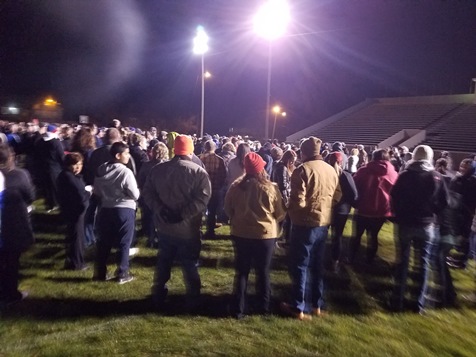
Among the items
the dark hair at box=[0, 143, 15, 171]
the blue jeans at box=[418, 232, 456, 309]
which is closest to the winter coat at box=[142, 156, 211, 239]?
the dark hair at box=[0, 143, 15, 171]

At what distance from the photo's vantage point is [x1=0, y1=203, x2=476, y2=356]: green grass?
3746mm

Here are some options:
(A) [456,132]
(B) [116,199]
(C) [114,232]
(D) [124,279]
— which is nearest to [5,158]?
(B) [116,199]

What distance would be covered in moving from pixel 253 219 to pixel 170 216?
0.92 m

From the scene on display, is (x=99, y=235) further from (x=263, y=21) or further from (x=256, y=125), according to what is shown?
(x=256, y=125)

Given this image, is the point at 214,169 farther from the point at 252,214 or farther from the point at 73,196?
the point at 252,214

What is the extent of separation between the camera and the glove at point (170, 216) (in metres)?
4.14

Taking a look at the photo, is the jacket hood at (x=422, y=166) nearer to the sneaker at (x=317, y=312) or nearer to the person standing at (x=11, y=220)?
the sneaker at (x=317, y=312)

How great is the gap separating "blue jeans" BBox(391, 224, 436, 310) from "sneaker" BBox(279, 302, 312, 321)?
50.8 inches

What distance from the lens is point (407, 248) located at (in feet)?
15.4

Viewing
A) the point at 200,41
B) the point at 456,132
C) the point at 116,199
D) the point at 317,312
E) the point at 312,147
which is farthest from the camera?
the point at 456,132

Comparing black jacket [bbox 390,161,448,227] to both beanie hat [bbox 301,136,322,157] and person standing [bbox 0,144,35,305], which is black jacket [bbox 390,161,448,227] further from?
person standing [bbox 0,144,35,305]

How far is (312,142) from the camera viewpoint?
4.33 meters

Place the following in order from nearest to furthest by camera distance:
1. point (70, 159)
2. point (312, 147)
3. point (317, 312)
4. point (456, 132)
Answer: point (312, 147)
point (317, 312)
point (70, 159)
point (456, 132)

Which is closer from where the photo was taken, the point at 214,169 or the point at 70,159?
the point at 70,159
